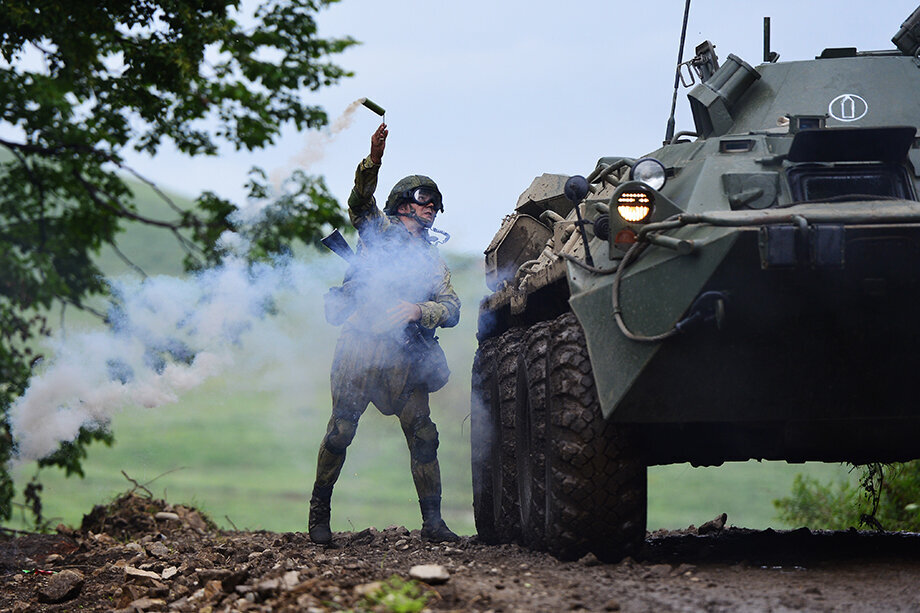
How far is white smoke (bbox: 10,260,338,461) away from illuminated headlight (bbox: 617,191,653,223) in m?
4.73

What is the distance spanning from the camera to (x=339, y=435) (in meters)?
8.40

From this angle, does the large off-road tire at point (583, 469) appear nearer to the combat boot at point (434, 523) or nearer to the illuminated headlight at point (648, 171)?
the illuminated headlight at point (648, 171)

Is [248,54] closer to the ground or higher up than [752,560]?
higher up

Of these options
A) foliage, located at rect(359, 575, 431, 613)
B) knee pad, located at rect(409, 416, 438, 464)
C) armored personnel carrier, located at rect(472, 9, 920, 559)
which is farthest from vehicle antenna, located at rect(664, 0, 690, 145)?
foliage, located at rect(359, 575, 431, 613)

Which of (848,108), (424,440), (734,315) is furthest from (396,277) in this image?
(734,315)

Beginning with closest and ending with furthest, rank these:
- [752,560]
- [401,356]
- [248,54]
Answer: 1. [752,560]
2. [401,356]
3. [248,54]

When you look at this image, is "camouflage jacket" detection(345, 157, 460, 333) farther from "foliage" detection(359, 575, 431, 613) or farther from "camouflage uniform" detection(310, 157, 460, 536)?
"foliage" detection(359, 575, 431, 613)

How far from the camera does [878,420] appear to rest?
19.8 feet

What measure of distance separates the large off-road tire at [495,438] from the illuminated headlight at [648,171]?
1.78 metres

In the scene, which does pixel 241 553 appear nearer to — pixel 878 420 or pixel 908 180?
pixel 878 420

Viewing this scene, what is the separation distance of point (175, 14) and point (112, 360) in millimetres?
3092

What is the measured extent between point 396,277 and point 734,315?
3142 mm

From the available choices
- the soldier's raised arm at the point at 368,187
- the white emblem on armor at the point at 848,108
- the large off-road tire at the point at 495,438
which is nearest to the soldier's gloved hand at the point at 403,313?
the soldier's raised arm at the point at 368,187

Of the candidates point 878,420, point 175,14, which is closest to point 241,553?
point 878,420
